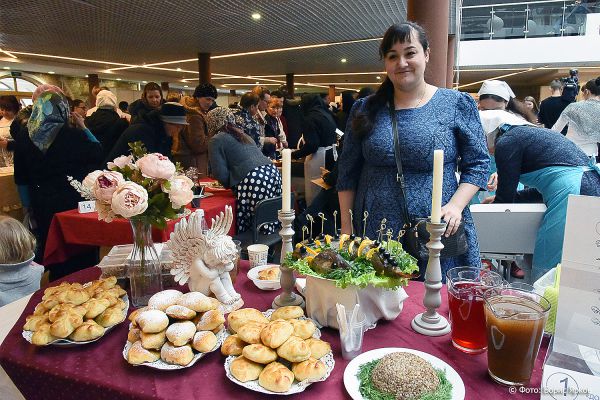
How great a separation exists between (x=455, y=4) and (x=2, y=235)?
633 cm

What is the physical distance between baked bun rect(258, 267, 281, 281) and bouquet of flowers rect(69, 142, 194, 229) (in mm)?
342

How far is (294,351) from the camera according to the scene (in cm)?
82

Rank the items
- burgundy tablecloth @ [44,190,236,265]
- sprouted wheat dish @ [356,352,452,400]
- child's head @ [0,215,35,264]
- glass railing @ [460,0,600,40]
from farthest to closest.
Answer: glass railing @ [460,0,600,40] < burgundy tablecloth @ [44,190,236,265] < child's head @ [0,215,35,264] < sprouted wheat dish @ [356,352,452,400]

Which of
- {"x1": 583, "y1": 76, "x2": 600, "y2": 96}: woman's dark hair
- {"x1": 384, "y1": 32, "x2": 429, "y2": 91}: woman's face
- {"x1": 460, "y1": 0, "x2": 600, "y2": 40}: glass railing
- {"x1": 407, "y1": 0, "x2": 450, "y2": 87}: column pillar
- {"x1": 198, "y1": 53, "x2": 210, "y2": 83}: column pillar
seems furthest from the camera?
{"x1": 460, "y1": 0, "x2": 600, "y2": 40}: glass railing

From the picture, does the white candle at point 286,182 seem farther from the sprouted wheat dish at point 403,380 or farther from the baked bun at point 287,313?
the sprouted wheat dish at point 403,380

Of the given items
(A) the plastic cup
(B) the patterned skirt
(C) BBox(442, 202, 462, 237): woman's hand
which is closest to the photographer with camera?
(B) the patterned skirt

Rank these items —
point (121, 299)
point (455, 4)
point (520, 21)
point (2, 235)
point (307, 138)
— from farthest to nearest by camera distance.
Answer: point (520, 21), point (455, 4), point (307, 138), point (2, 235), point (121, 299)

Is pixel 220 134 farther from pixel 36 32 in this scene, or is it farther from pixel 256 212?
pixel 36 32

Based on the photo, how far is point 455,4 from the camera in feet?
19.9

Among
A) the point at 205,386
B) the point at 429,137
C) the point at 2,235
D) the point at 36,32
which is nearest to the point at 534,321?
the point at 205,386

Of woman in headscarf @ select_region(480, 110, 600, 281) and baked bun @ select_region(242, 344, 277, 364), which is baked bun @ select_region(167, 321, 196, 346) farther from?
woman in headscarf @ select_region(480, 110, 600, 281)

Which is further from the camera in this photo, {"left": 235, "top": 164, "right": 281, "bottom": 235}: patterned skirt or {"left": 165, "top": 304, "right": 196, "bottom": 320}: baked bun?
{"left": 235, "top": 164, "right": 281, "bottom": 235}: patterned skirt

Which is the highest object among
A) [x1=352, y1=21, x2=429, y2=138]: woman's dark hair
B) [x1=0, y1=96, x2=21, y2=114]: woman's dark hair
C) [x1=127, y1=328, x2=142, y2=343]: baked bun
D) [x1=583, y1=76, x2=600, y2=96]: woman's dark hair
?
[x1=583, y1=76, x2=600, y2=96]: woman's dark hair

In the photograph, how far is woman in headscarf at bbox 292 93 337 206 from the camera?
180 inches
